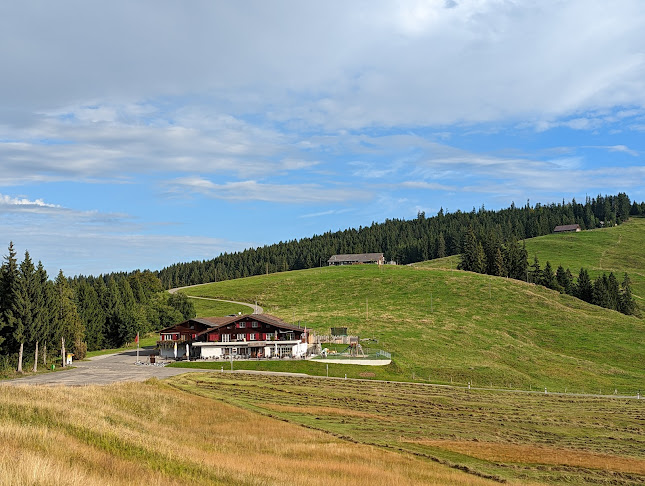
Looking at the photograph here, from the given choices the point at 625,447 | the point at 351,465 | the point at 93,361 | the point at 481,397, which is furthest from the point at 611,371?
the point at 93,361

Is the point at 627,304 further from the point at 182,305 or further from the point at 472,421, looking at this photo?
the point at 472,421

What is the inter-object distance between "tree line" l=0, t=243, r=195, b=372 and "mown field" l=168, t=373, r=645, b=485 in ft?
78.7

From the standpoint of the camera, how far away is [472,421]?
4712cm

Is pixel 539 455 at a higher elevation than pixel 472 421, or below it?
higher

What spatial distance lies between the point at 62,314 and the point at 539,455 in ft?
274

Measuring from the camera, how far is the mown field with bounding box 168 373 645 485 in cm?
3131

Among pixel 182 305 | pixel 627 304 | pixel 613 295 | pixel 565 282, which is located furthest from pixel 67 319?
pixel 627 304

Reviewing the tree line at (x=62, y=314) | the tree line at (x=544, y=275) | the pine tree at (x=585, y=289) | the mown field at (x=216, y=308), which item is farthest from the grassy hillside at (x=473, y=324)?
the tree line at (x=62, y=314)

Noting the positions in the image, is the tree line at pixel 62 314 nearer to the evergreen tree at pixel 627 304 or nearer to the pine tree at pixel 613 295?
the pine tree at pixel 613 295

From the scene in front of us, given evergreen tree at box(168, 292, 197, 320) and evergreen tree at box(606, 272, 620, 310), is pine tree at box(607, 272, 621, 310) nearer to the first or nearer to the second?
evergreen tree at box(606, 272, 620, 310)

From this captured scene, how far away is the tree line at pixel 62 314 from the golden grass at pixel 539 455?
61.7m

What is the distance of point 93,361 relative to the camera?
97.1 m

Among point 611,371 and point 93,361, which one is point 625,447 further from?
point 93,361

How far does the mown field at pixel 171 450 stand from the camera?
15453 millimetres
